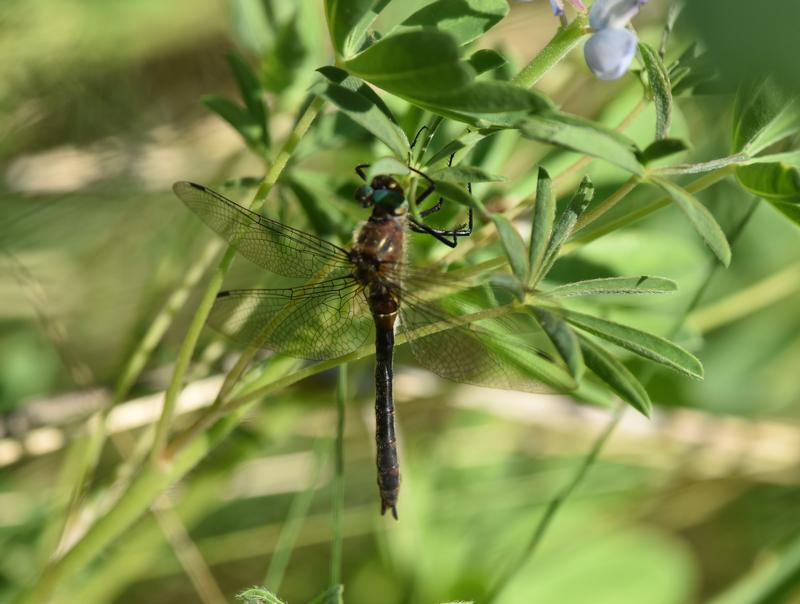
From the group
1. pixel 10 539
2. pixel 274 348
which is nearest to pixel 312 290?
pixel 274 348

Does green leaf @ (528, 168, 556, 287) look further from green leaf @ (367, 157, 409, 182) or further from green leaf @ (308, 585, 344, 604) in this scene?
green leaf @ (308, 585, 344, 604)

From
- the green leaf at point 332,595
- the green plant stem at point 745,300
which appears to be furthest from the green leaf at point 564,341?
the green plant stem at point 745,300

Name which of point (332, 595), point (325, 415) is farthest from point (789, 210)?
point (325, 415)

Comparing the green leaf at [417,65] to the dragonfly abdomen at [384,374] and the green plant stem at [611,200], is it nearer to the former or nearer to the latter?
the green plant stem at [611,200]

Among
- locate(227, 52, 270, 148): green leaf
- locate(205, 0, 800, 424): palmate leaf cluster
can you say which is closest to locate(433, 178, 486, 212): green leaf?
locate(205, 0, 800, 424): palmate leaf cluster

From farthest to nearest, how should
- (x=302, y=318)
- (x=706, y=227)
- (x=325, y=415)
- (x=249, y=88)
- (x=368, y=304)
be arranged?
(x=325, y=415) → (x=368, y=304) → (x=302, y=318) → (x=249, y=88) → (x=706, y=227)

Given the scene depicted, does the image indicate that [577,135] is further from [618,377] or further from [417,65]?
[618,377]

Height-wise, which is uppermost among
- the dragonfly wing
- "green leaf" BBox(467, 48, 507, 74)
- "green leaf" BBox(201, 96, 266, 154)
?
"green leaf" BBox(201, 96, 266, 154)
